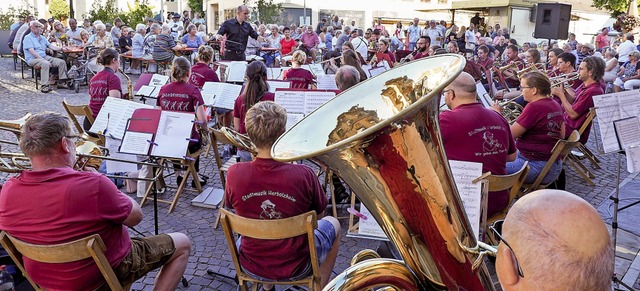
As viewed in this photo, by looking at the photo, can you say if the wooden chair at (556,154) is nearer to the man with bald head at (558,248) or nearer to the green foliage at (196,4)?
the man with bald head at (558,248)

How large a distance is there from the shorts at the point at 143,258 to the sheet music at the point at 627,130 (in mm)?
3128

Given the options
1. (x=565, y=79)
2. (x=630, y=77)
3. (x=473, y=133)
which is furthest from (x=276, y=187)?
(x=630, y=77)

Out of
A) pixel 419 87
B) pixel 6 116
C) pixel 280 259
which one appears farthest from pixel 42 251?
pixel 6 116

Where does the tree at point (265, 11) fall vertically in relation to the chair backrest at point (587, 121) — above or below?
above

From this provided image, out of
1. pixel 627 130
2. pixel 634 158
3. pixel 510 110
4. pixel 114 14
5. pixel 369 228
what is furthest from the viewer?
pixel 114 14

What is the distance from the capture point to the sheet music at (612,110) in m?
3.59

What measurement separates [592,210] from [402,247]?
24.8 inches

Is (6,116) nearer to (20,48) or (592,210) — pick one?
(20,48)

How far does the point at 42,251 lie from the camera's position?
7.75 feet

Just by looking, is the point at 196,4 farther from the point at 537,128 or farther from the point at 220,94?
the point at 537,128

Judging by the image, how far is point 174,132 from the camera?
4520 mm

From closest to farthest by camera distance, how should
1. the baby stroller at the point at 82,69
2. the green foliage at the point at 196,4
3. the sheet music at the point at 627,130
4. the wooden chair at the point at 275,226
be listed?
the wooden chair at the point at 275,226
the sheet music at the point at 627,130
the baby stroller at the point at 82,69
the green foliage at the point at 196,4

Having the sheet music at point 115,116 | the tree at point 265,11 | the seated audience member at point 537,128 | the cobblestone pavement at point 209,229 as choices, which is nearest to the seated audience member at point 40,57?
the cobblestone pavement at point 209,229

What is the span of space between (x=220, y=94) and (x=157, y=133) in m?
2.11
